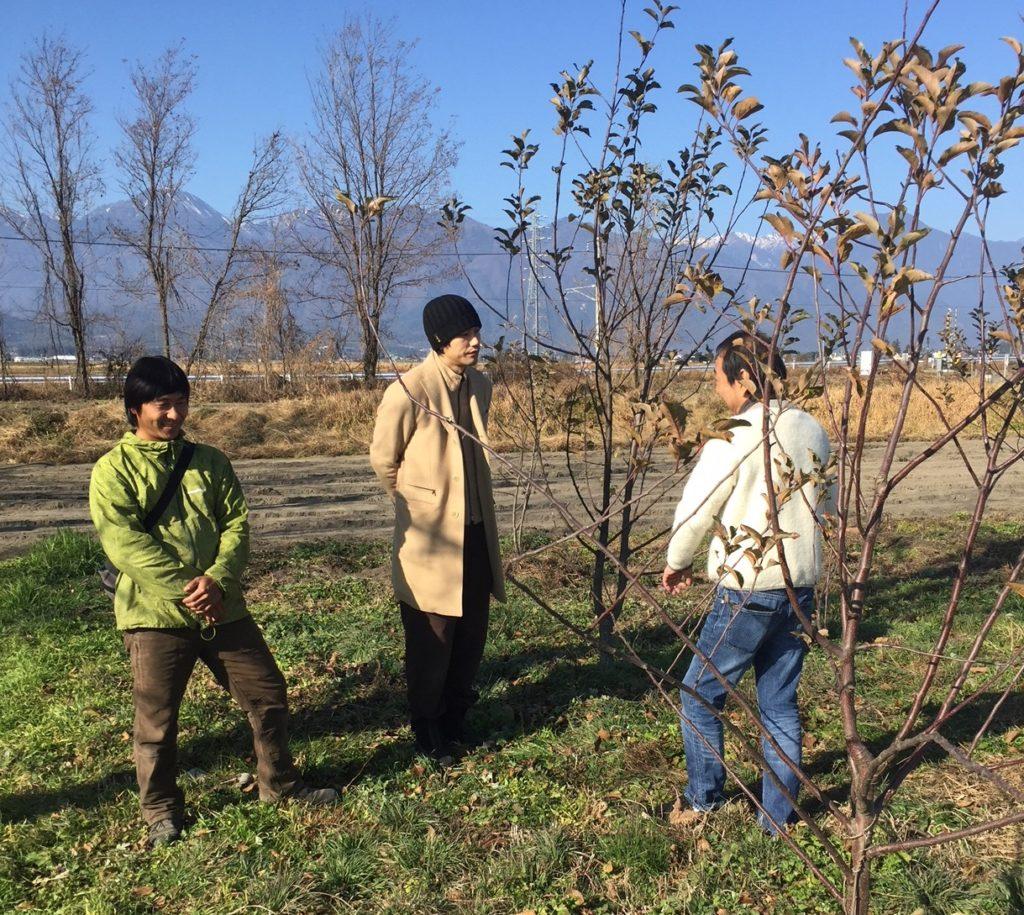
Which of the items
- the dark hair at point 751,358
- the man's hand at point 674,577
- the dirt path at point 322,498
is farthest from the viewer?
the dirt path at point 322,498

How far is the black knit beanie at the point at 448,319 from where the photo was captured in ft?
11.9

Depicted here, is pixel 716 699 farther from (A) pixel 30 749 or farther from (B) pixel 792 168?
(A) pixel 30 749

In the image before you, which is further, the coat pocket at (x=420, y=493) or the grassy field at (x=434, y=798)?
the coat pocket at (x=420, y=493)

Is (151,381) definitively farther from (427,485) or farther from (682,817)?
(682,817)

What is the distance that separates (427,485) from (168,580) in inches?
41.8

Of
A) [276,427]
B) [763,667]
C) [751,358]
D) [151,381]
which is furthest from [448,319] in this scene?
[276,427]

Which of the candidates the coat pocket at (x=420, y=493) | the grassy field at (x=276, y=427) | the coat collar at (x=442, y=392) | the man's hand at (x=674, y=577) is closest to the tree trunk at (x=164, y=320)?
the grassy field at (x=276, y=427)

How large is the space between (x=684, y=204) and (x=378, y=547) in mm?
4320

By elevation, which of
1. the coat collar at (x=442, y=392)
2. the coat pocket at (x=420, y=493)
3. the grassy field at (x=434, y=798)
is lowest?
the grassy field at (x=434, y=798)

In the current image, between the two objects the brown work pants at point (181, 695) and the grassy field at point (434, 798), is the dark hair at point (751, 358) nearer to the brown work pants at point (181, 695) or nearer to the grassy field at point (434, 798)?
the grassy field at point (434, 798)

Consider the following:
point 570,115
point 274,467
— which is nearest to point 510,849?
point 570,115

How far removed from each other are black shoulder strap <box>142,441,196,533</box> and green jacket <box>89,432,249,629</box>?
0.01 metres

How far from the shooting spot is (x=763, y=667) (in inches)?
124

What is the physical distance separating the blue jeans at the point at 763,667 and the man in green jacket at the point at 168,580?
1.64 metres
